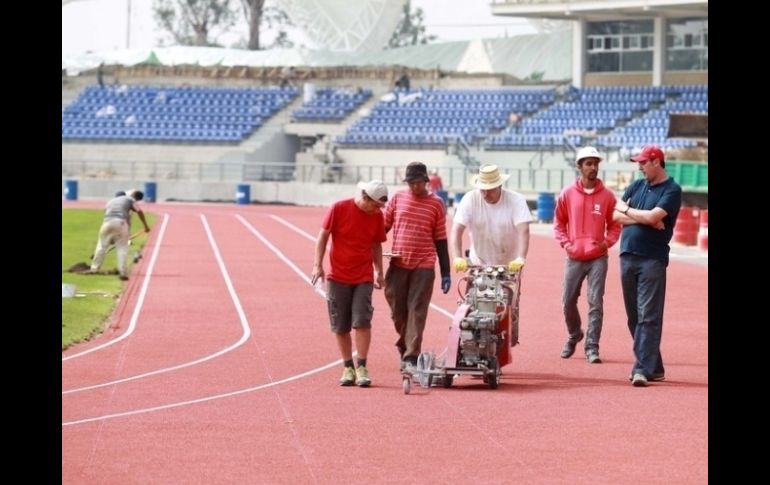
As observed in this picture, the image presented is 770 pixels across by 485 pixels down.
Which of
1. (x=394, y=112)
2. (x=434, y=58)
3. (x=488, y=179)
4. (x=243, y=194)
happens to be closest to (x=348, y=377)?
(x=488, y=179)

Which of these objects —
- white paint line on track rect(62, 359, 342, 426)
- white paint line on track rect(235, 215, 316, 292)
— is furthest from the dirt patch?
white paint line on track rect(62, 359, 342, 426)

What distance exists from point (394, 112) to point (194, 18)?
138 feet

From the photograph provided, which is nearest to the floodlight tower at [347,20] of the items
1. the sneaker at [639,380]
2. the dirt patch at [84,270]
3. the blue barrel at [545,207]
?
the blue barrel at [545,207]

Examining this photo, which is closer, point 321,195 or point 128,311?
point 128,311

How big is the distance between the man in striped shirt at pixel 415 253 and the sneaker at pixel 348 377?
1.66 ft

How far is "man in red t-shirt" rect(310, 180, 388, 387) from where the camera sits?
1475cm

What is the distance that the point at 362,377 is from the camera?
14742 mm

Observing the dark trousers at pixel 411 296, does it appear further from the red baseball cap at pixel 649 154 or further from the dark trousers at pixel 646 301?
the red baseball cap at pixel 649 154

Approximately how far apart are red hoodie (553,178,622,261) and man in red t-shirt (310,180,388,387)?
7.58 feet
